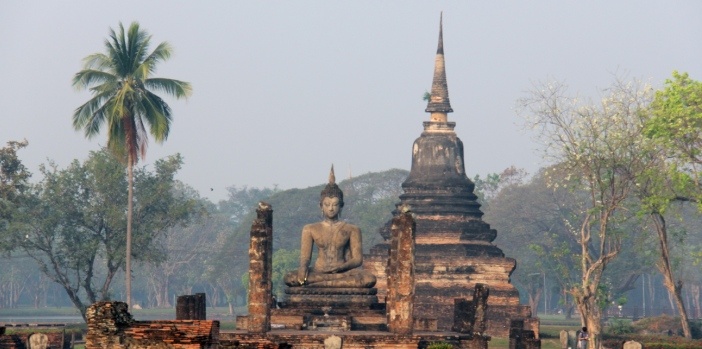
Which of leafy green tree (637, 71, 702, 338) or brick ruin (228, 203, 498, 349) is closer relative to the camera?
brick ruin (228, 203, 498, 349)

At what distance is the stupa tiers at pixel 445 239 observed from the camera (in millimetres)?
57438

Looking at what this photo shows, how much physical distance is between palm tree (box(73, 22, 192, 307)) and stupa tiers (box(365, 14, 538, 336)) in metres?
9.13

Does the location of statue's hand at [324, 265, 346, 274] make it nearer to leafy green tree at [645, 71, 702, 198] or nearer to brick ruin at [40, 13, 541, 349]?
brick ruin at [40, 13, 541, 349]

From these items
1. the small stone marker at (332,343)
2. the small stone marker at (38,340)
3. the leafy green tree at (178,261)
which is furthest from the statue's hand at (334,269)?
the leafy green tree at (178,261)

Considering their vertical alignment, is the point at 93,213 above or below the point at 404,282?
above

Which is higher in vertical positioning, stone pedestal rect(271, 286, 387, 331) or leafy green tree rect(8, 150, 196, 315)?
leafy green tree rect(8, 150, 196, 315)

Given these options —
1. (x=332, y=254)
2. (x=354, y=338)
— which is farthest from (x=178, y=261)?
(x=354, y=338)

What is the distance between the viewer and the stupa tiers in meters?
57.4

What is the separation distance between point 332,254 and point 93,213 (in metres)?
25.6

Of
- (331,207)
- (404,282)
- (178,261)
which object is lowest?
(404,282)

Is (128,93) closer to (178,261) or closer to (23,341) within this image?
(23,341)

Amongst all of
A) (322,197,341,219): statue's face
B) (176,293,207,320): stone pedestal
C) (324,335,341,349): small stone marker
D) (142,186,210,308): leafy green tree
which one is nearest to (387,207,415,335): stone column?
(176,293,207,320): stone pedestal

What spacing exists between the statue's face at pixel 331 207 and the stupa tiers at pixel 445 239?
1352 centimetres

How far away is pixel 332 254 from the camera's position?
4172 cm
